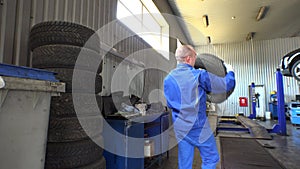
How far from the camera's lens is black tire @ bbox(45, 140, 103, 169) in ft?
4.01

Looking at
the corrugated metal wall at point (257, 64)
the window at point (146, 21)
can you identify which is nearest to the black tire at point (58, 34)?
the window at point (146, 21)

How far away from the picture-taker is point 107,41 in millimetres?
2678

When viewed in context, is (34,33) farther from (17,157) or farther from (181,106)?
(181,106)

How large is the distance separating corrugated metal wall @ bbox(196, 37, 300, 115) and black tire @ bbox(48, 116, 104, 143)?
9868 millimetres

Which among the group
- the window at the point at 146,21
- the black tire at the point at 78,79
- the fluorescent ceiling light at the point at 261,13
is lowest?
the black tire at the point at 78,79

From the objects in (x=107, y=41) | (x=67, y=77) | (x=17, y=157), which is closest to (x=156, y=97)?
(x=107, y=41)

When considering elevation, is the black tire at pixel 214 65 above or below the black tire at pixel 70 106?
above

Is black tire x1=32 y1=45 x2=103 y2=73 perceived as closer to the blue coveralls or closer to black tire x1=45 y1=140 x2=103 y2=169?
black tire x1=45 y1=140 x2=103 y2=169

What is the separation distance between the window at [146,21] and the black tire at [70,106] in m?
2.21

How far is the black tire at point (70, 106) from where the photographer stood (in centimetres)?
123

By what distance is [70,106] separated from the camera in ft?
4.17

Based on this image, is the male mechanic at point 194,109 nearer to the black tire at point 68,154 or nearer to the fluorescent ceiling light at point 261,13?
the black tire at point 68,154

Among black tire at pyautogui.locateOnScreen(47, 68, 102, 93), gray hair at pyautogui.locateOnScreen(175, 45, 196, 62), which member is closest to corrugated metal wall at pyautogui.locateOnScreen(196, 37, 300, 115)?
gray hair at pyautogui.locateOnScreen(175, 45, 196, 62)

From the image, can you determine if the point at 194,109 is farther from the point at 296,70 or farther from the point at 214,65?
the point at 296,70
